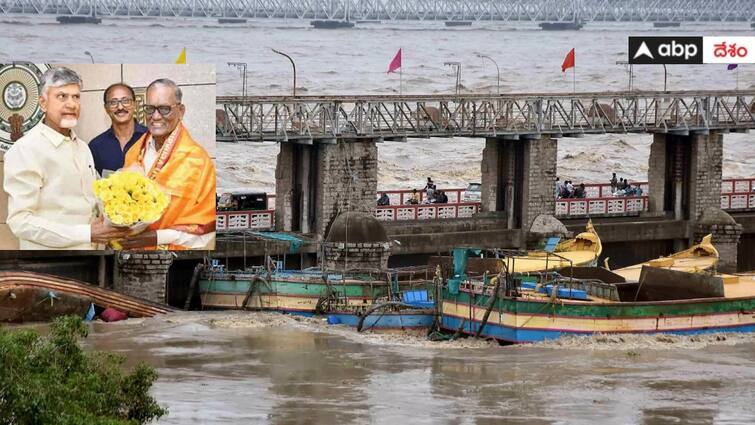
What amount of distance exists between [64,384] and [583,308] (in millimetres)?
21053

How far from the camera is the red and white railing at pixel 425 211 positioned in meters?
61.8

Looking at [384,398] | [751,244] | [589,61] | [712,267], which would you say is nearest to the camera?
[384,398]

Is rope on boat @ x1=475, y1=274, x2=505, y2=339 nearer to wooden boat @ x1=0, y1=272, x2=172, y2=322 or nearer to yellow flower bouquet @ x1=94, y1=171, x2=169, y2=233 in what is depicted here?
yellow flower bouquet @ x1=94, y1=171, x2=169, y2=233

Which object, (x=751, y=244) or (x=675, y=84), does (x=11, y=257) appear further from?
(x=675, y=84)

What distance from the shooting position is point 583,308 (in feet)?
162

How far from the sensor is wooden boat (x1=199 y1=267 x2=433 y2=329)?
5328cm

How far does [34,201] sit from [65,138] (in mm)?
1882

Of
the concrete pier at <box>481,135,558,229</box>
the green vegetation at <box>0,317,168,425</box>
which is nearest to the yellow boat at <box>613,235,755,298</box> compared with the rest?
the concrete pier at <box>481,135,558,229</box>

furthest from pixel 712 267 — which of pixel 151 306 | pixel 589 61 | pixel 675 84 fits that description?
pixel 589 61

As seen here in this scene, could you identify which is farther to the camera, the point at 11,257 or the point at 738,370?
the point at 11,257

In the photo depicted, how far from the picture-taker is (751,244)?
226ft

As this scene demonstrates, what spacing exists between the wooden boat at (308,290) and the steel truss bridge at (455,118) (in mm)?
4891

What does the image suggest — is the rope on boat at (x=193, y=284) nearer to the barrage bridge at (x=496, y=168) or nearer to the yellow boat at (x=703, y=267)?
the barrage bridge at (x=496, y=168)

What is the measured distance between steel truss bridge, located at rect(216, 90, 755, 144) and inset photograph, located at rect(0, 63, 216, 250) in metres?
4.49
